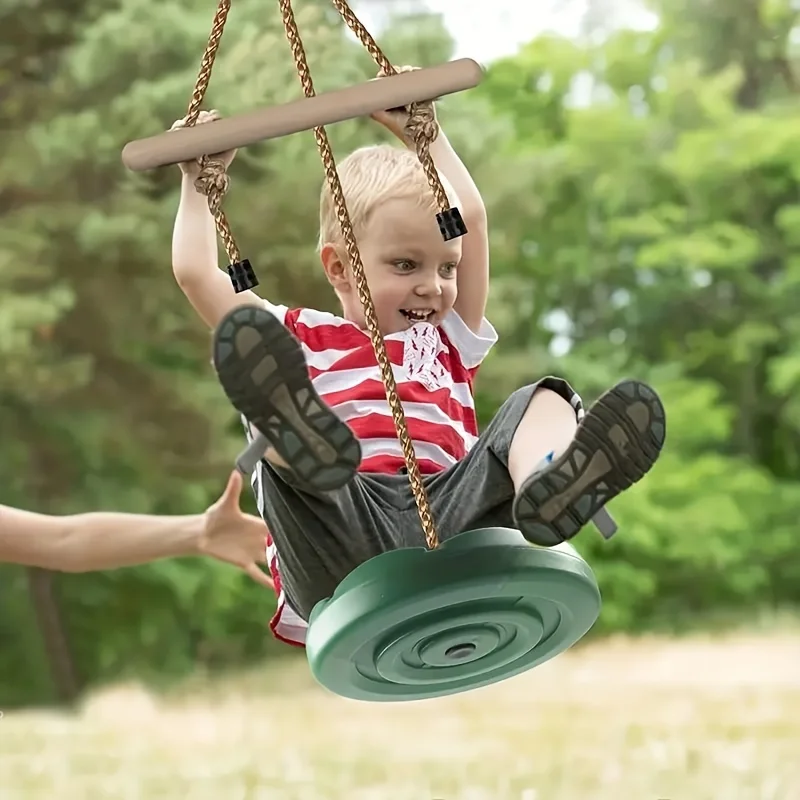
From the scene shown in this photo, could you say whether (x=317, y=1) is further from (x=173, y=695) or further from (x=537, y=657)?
(x=537, y=657)

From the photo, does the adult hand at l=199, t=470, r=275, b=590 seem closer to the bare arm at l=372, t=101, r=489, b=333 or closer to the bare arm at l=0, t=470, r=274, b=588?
the bare arm at l=0, t=470, r=274, b=588

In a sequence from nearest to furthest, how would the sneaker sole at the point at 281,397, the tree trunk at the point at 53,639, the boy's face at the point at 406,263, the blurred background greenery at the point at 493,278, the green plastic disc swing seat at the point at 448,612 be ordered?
1. the sneaker sole at the point at 281,397
2. the green plastic disc swing seat at the point at 448,612
3. the boy's face at the point at 406,263
4. the blurred background greenery at the point at 493,278
5. the tree trunk at the point at 53,639

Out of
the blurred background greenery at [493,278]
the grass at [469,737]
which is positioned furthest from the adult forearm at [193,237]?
the blurred background greenery at [493,278]

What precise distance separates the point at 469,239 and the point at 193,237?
12.1 inches

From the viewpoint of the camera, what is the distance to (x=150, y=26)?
3443mm

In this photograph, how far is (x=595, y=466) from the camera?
985 mm

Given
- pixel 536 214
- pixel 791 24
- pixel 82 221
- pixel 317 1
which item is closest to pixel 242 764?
pixel 82 221

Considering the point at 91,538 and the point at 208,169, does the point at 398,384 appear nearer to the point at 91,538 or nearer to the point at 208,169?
the point at 208,169

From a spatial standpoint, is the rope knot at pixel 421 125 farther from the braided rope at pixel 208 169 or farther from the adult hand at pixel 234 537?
the adult hand at pixel 234 537

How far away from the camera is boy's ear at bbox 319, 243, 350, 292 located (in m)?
1.41

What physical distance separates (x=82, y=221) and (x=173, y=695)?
145 cm

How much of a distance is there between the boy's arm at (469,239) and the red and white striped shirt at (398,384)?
0.8 inches

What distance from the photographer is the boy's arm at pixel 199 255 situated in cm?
120

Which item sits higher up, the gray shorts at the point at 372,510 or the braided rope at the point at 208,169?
the braided rope at the point at 208,169
